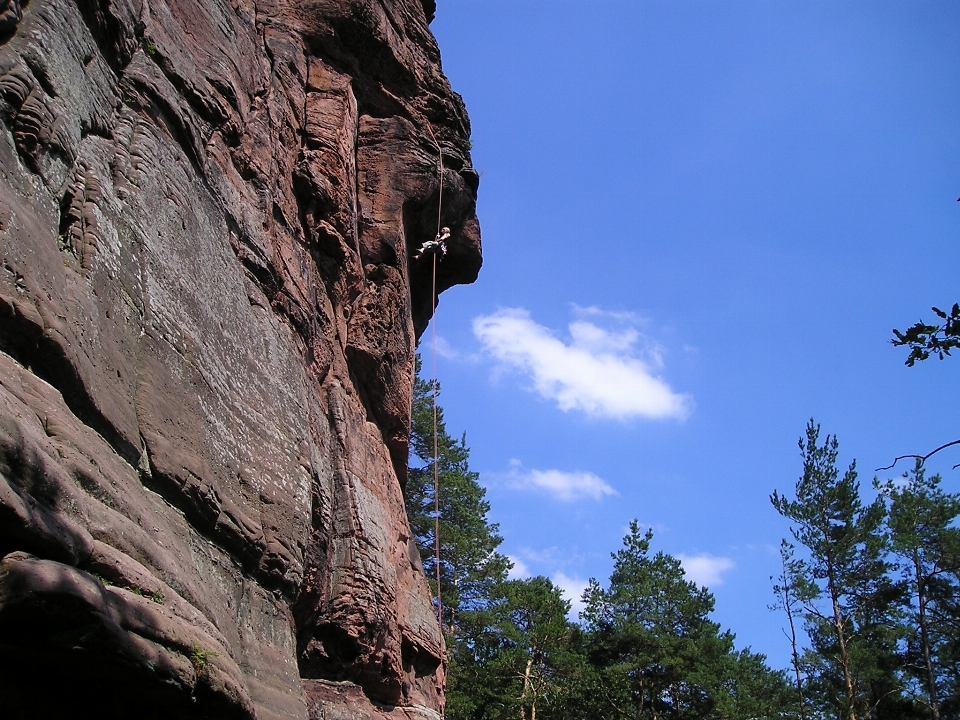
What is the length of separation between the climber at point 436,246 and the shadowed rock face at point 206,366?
99cm

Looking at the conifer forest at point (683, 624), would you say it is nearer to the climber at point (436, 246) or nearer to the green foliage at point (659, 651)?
the green foliage at point (659, 651)

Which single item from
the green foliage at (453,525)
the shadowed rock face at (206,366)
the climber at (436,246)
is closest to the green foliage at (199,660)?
the shadowed rock face at (206,366)

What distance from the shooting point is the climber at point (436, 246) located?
15086 millimetres

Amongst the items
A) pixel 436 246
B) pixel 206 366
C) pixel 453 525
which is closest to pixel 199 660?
pixel 206 366

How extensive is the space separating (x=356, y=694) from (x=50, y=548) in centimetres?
649

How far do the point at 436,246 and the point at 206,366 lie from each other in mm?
8519

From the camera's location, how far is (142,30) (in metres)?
8.16

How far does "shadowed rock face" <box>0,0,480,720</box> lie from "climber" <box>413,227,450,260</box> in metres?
0.99

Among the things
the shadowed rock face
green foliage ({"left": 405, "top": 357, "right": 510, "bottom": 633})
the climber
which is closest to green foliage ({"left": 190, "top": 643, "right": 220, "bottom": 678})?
the shadowed rock face

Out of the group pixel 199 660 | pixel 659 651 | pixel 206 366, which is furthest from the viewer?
pixel 659 651

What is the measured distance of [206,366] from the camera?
23.6ft

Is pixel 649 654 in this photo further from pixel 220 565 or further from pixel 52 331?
pixel 52 331

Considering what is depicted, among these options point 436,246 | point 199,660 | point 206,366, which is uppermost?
point 436,246

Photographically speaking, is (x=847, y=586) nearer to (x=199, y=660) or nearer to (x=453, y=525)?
(x=453, y=525)
